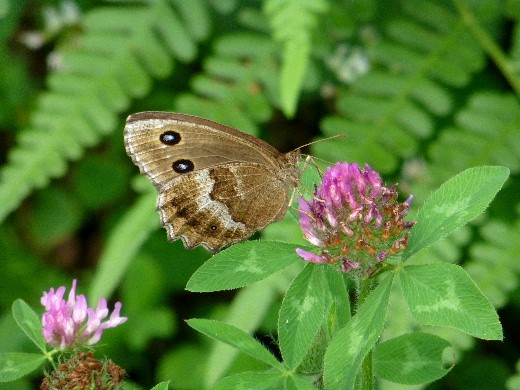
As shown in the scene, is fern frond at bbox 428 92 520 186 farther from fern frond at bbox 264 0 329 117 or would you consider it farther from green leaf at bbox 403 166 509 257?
green leaf at bbox 403 166 509 257

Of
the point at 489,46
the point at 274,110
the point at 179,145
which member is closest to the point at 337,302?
the point at 179,145

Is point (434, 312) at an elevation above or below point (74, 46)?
below

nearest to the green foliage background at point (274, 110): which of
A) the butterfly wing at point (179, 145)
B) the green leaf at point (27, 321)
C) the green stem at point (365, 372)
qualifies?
the butterfly wing at point (179, 145)

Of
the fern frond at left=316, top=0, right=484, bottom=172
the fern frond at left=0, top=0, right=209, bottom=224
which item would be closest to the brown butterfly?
the fern frond at left=316, top=0, right=484, bottom=172

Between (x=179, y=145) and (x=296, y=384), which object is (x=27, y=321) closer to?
(x=296, y=384)

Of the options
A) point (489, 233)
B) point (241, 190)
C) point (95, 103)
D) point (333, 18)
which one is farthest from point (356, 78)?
point (241, 190)

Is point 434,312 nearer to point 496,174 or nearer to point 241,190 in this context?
point 496,174
